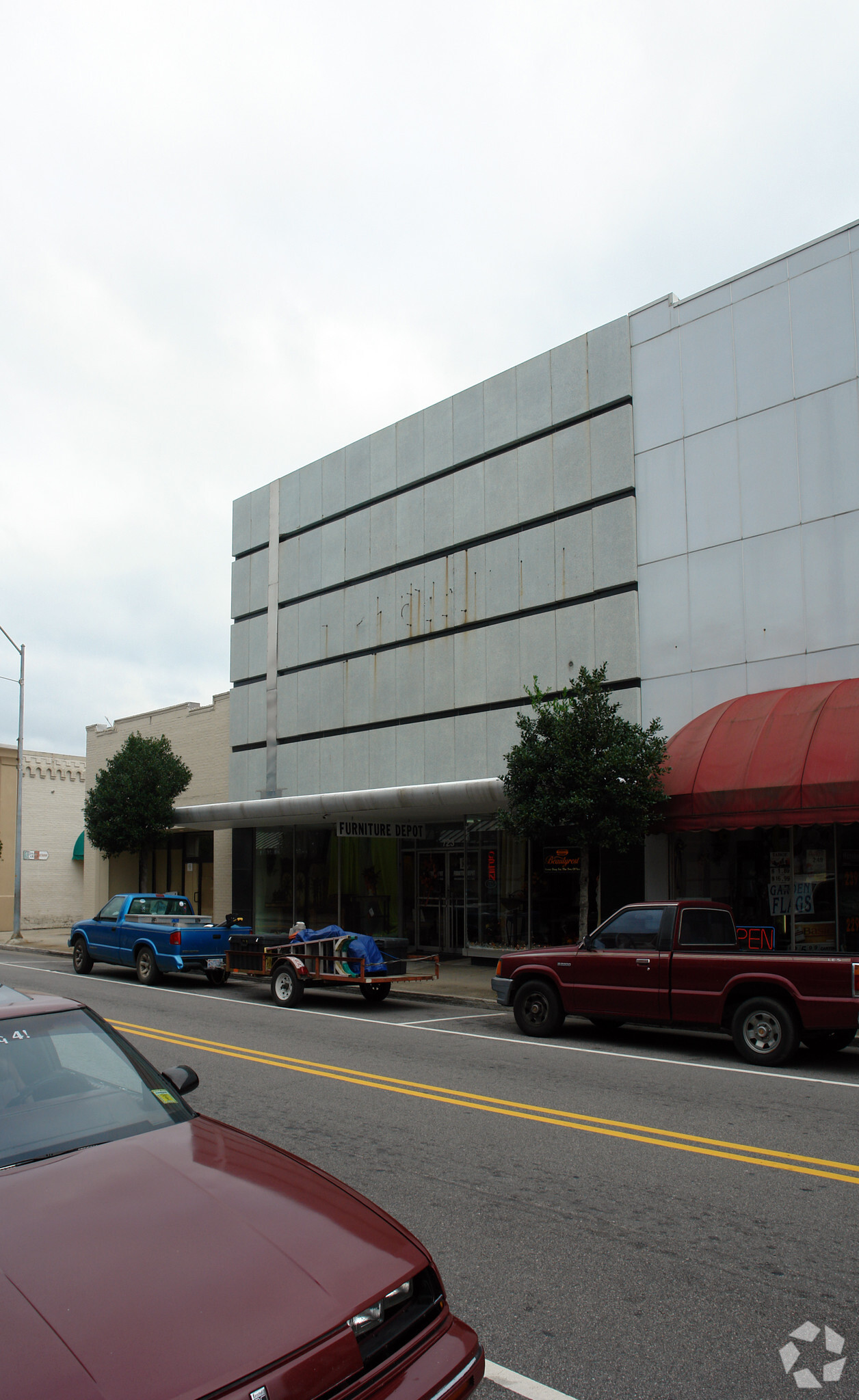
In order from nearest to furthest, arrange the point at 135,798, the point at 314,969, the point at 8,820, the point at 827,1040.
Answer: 1. the point at 827,1040
2. the point at 314,969
3. the point at 135,798
4. the point at 8,820

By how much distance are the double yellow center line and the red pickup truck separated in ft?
10.1

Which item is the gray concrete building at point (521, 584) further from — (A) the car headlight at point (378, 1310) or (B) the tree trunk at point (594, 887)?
(A) the car headlight at point (378, 1310)

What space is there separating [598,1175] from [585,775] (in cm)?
925

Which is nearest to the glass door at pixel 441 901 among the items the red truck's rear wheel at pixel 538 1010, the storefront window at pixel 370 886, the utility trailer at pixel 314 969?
the storefront window at pixel 370 886

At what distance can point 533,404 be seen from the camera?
67.1ft

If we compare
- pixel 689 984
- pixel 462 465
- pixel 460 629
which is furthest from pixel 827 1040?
pixel 462 465

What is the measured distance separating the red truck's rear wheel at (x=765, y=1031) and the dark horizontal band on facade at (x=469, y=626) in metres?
9.60

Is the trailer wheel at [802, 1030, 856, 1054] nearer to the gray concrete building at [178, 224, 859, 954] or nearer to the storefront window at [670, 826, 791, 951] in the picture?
the storefront window at [670, 826, 791, 951]

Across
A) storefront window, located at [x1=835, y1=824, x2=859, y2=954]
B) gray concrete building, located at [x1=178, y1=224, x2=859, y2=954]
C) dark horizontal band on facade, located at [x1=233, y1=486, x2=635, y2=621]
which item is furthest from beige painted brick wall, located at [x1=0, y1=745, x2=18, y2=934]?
storefront window, located at [x1=835, y1=824, x2=859, y2=954]

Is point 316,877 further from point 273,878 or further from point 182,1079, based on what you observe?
point 182,1079

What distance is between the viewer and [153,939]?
18047 mm

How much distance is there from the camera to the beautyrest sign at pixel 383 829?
884 inches
